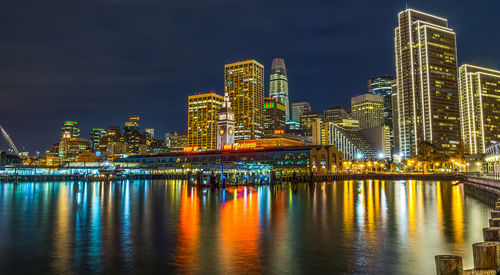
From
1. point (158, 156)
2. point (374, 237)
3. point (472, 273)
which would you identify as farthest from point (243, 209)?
point (158, 156)

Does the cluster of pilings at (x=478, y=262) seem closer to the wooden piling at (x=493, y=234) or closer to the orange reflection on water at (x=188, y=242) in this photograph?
the wooden piling at (x=493, y=234)

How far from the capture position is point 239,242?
20.0 m

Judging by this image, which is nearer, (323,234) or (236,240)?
(236,240)

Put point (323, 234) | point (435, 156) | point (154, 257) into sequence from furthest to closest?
point (435, 156), point (323, 234), point (154, 257)

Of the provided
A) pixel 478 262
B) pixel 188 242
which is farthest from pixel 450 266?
pixel 188 242

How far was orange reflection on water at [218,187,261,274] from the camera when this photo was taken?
Result: 50.0 feet

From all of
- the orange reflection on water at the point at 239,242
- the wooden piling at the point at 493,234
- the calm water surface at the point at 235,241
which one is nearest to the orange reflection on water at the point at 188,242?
the calm water surface at the point at 235,241

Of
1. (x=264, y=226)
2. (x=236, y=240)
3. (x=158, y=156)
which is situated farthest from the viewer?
(x=158, y=156)

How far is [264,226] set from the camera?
83.5 feet

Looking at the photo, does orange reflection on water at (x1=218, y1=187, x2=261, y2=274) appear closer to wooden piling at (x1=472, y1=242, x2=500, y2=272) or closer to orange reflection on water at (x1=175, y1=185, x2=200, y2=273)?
orange reflection on water at (x1=175, y1=185, x2=200, y2=273)

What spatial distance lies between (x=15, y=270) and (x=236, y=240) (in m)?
10.5

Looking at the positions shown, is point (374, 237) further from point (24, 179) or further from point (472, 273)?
point (24, 179)

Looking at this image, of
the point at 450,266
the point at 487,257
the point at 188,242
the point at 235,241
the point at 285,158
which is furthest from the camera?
the point at 285,158

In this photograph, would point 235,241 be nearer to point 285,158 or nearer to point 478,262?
point 478,262
